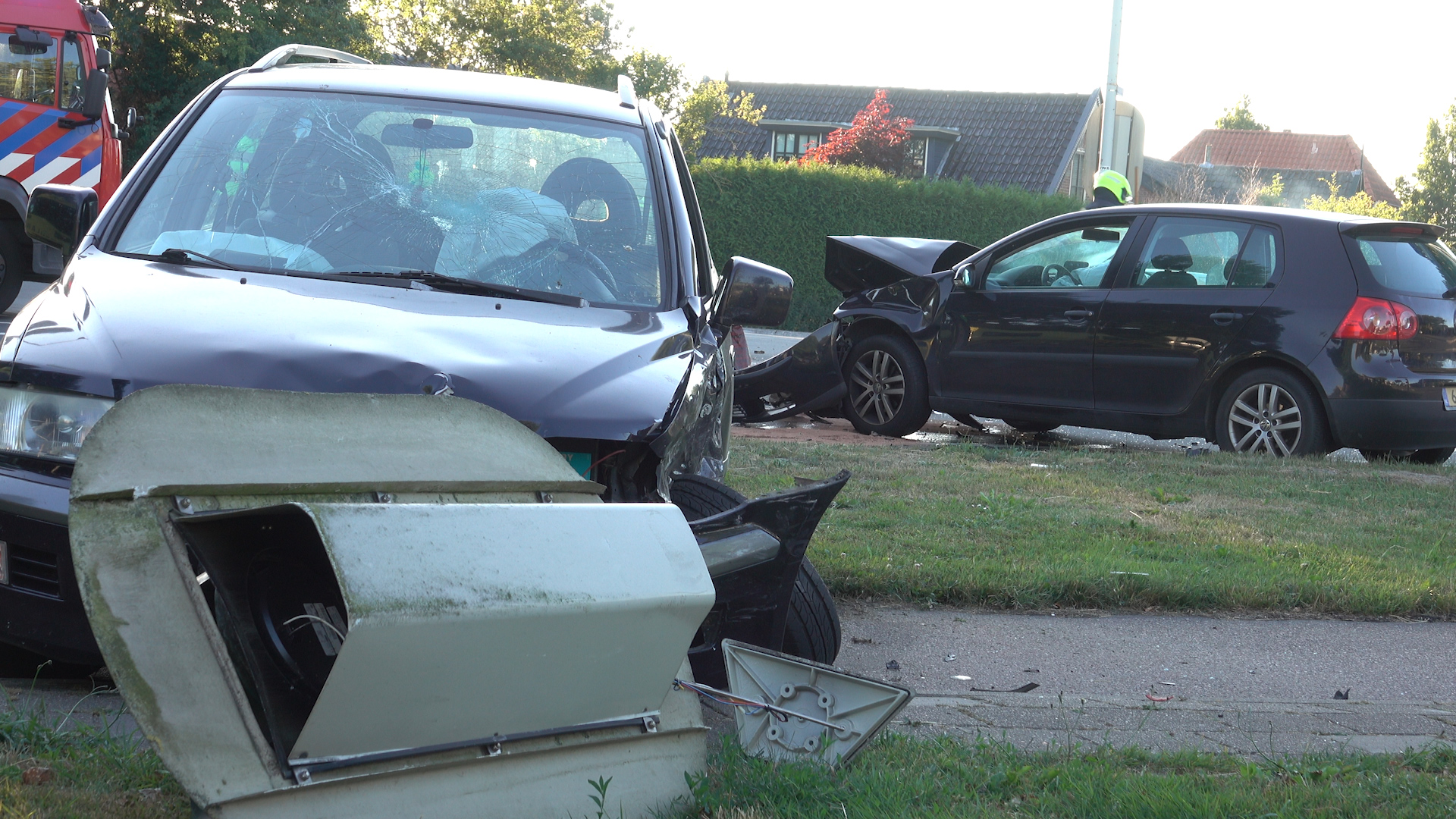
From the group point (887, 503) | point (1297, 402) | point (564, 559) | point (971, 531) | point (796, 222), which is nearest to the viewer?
point (564, 559)

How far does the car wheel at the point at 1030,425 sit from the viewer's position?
30.9 feet

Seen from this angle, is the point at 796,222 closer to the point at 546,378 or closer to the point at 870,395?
the point at 870,395

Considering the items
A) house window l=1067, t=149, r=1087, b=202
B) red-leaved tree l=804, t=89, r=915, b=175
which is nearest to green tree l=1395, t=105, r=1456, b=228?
house window l=1067, t=149, r=1087, b=202

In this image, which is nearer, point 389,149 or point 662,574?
point 662,574

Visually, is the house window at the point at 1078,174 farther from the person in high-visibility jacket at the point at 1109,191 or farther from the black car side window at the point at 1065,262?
the black car side window at the point at 1065,262

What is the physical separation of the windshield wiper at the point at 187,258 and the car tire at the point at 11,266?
10005 mm

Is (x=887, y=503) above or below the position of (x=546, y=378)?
below

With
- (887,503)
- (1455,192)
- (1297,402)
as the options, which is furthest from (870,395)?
(1455,192)

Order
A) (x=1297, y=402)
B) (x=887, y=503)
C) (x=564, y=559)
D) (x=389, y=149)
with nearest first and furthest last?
(x=564, y=559) < (x=389, y=149) < (x=887, y=503) < (x=1297, y=402)

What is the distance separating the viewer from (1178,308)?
845 cm

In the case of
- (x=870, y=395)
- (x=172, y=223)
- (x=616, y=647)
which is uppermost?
(x=172, y=223)

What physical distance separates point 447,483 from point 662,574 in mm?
462

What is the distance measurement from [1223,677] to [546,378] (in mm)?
2419

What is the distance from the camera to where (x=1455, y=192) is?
48.0 metres
